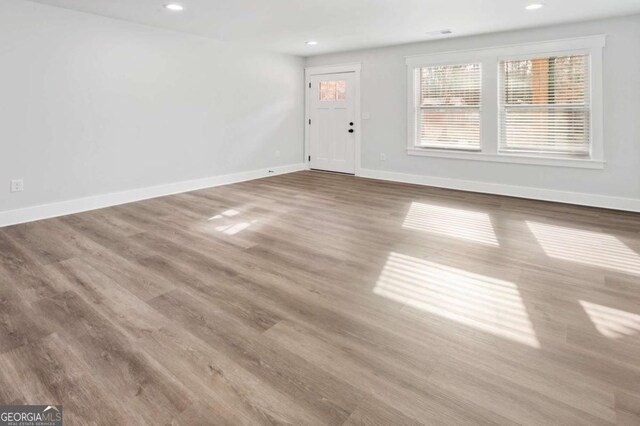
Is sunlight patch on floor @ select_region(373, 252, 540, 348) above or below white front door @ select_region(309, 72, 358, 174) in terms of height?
below

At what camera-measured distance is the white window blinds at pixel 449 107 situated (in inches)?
233

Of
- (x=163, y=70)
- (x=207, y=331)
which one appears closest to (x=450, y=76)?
(x=163, y=70)

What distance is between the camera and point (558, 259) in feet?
10.6

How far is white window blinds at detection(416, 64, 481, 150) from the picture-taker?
592cm

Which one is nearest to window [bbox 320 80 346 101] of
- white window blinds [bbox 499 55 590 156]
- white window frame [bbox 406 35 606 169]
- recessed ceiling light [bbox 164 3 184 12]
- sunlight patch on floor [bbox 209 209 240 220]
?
white window frame [bbox 406 35 606 169]

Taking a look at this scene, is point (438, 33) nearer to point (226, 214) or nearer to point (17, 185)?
point (226, 214)

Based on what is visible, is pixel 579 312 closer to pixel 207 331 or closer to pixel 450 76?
pixel 207 331

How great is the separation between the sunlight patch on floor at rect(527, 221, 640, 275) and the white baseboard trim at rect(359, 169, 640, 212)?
1.37m

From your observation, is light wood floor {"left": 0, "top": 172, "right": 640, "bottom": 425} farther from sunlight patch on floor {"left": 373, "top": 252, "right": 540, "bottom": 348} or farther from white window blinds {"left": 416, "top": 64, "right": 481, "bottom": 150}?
white window blinds {"left": 416, "top": 64, "right": 481, "bottom": 150}

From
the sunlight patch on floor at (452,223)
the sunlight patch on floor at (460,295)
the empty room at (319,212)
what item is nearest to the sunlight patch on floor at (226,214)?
the empty room at (319,212)

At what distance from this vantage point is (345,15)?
4.68 metres

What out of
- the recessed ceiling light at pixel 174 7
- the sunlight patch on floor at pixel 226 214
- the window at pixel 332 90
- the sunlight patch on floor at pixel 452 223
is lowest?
the sunlight patch on floor at pixel 452 223

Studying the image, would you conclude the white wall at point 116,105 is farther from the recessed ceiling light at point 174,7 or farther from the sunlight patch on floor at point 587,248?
the sunlight patch on floor at point 587,248

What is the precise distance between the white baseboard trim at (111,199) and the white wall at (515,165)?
98.6 inches
